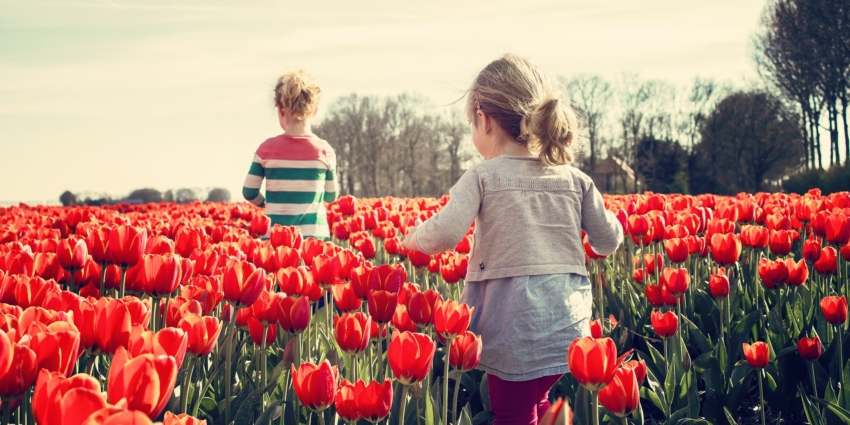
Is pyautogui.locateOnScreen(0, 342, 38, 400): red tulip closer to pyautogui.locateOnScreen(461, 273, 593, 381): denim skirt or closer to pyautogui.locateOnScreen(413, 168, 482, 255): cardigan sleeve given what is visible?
pyautogui.locateOnScreen(413, 168, 482, 255): cardigan sleeve

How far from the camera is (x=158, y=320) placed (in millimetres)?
2771

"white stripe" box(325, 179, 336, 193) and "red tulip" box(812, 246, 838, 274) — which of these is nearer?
"red tulip" box(812, 246, 838, 274)

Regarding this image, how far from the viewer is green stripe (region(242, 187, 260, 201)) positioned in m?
5.66

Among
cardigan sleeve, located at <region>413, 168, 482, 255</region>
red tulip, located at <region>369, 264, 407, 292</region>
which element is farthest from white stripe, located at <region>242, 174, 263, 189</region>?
red tulip, located at <region>369, 264, 407, 292</region>

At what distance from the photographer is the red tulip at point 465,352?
246 centimetres

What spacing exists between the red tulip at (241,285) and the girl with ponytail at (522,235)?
2.38 ft

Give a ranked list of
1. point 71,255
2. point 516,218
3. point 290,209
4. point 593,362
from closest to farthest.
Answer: point 593,362
point 71,255
point 516,218
point 290,209

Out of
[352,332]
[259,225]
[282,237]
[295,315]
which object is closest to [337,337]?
[352,332]

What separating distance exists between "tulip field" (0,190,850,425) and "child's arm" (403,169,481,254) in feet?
0.67

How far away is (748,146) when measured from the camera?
133 ft

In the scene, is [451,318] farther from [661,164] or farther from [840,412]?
[661,164]

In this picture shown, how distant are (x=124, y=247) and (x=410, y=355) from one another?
3.89ft

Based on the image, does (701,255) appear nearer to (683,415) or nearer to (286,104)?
(683,415)

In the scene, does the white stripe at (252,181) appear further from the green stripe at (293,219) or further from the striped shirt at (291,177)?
the green stripe at (293,219)
